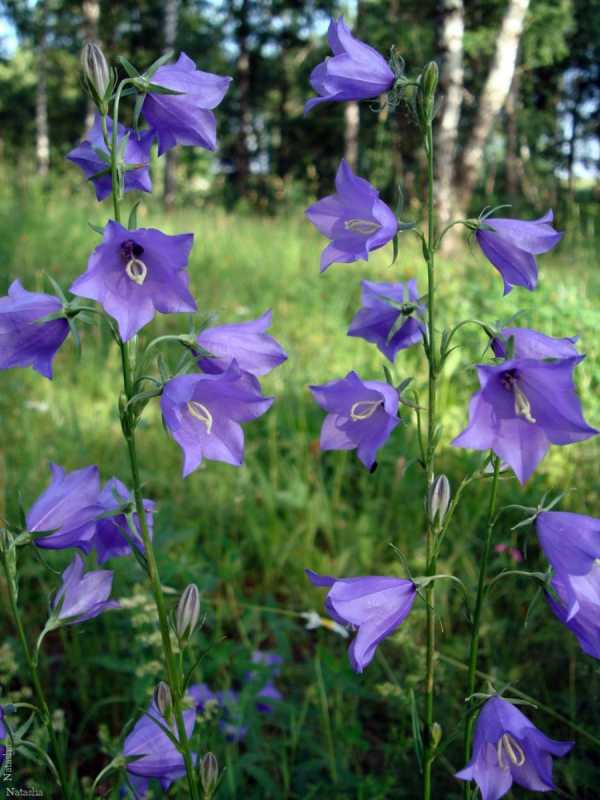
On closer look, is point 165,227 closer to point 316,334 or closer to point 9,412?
point 316,334

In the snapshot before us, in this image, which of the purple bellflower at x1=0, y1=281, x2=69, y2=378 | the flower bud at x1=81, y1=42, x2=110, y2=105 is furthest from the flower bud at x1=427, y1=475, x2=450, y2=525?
the flower bud at x1=81, y1=42, x2=110, y2=105

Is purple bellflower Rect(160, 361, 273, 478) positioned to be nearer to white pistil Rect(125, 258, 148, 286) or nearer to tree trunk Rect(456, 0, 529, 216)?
white pistil Rect(125, 258, 148, 286)

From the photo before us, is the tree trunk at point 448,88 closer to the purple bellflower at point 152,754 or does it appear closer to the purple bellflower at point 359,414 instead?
the purple bellflower at point 359,414

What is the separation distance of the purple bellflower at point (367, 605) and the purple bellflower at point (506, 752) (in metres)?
0.20

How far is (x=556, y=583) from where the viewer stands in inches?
43.1

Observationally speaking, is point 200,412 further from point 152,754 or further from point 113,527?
point 152,754

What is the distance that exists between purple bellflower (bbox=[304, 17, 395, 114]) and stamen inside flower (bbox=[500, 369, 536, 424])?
485 mm

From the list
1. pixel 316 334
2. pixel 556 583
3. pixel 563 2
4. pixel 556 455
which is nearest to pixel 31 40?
pixel 563 2

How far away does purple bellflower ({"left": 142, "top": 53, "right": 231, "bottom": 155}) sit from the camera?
3.72 ft

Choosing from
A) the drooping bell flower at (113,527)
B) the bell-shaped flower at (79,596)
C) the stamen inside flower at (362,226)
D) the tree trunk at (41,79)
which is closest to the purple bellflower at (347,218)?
the stamen inside flower at (362,226)

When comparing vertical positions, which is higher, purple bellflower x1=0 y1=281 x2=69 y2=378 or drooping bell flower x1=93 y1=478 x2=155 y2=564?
purple bellflower x1=0 y1=281 x2=69 y2=378

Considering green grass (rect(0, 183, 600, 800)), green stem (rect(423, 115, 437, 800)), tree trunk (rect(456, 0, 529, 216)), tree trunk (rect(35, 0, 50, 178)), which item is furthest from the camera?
tree trunk (rect(35, 0, 50, 178))

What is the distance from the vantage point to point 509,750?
1132 millimetres

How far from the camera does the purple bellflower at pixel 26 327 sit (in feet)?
3.56
